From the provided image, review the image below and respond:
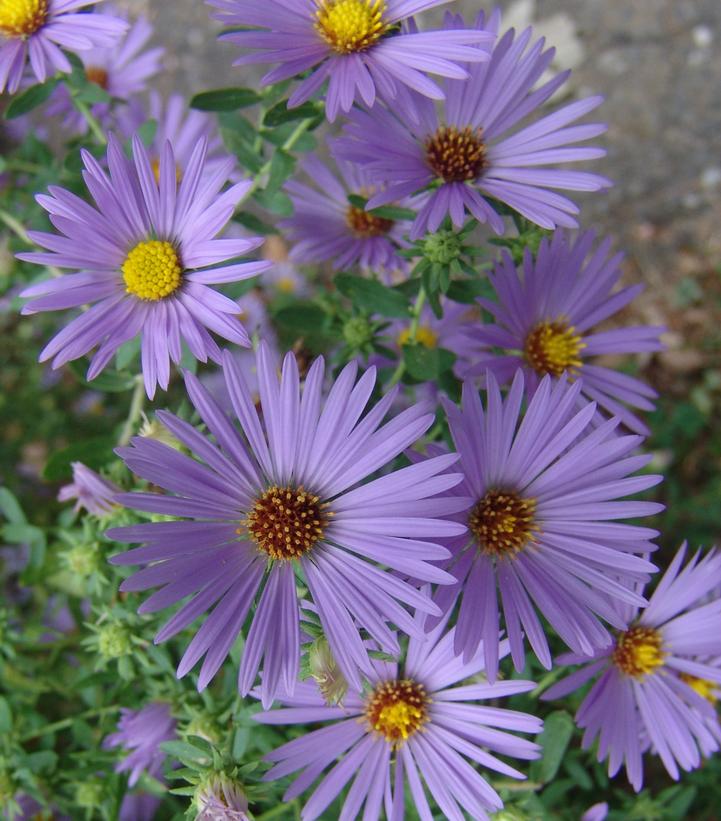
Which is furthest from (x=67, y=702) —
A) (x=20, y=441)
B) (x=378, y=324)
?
(x=378, y=324)

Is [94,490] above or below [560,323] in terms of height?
below

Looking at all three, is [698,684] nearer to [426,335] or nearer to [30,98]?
[426,335]

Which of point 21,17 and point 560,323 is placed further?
point 560,323

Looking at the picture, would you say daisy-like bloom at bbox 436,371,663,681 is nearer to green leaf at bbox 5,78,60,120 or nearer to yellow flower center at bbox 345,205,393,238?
yellow flower center at bbox 345,205,393,238

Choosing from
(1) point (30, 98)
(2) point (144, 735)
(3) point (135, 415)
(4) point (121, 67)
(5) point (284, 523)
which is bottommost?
(2) point (144, 735)

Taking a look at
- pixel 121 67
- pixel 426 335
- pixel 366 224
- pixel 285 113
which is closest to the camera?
pixel 285 113

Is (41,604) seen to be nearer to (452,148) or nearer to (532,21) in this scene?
(452,148)

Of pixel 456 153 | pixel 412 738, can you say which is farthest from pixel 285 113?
pixel 412 738
